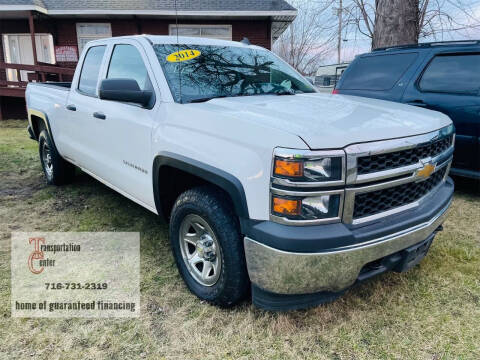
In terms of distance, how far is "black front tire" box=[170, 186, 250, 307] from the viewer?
2207 millimetres

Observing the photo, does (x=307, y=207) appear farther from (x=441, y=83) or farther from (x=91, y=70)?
(x=441, y=83)

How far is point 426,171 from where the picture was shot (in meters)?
2.30

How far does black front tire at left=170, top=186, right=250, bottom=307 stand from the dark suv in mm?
3544

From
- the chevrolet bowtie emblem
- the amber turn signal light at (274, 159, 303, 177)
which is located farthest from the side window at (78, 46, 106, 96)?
the chevrolet bowtie emblem

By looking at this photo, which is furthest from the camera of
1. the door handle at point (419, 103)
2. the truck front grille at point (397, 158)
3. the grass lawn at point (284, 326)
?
the door handle at point (419, 103)

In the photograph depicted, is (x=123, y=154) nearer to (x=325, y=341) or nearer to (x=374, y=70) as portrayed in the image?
(x=325, y=341)

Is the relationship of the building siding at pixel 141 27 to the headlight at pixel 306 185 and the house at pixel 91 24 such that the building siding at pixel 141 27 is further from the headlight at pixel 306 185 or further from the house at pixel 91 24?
the headlight at pixel 306 185

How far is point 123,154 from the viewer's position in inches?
127

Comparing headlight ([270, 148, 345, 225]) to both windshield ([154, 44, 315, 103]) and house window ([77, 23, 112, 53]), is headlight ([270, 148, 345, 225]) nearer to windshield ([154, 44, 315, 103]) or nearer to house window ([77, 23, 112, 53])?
windshield ([154, 44, 315, 103])

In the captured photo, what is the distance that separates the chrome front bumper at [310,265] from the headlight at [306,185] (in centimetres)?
18

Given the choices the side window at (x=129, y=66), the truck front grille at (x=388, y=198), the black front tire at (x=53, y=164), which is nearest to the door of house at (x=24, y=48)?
the black front tire at (x=53, y=164)

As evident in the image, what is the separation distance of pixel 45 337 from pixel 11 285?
785 mm

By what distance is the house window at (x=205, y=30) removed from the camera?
1452 centimetres

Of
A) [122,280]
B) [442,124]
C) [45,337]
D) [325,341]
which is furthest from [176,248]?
[442,124]
